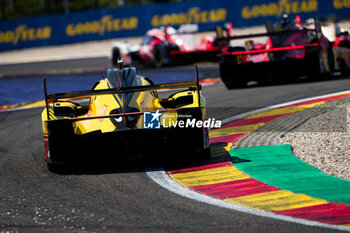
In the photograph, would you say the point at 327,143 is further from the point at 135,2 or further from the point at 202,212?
the point at 135,2

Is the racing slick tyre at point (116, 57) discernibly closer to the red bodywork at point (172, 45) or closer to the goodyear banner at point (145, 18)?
the red bodywork at point (172, 45)

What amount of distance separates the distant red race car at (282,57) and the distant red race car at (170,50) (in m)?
8.06

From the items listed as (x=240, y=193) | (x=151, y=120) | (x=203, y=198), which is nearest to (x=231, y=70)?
(x=151, y=120)

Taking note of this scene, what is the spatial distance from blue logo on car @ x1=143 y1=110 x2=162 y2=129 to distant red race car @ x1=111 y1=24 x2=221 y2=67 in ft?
50.8

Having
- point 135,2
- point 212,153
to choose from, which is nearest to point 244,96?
point 212,153

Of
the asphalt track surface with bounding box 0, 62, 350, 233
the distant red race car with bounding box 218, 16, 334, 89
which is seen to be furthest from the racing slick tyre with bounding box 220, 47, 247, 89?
the asphalt track surface with bounding box 0, 62, 350, 233

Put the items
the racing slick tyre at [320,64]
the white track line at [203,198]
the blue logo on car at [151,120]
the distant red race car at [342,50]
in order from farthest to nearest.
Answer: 1. the distant red race car at [342,50]
2. the racing slick tyre at [320,64]
3. the blue logo on car at [151,120]
4. the white track line at [203,198]

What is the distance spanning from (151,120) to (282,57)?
24.2ft

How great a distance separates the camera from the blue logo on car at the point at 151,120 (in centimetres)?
752

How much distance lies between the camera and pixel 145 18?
34500mm

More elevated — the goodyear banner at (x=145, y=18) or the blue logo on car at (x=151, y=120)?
the goodyear banner at (x=145, y=18)

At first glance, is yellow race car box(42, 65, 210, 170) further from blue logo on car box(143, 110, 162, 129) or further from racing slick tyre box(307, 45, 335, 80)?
racing slick tyre box(307, 45, 335, 80)

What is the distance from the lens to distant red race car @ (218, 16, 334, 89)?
1426 cm

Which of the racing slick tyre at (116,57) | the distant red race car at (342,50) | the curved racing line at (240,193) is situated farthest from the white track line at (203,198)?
the distant red race car at (342,50)
